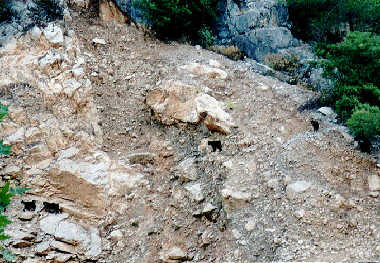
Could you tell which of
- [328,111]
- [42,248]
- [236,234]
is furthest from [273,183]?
[42,248]

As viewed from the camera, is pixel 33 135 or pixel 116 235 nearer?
pixel 116 235

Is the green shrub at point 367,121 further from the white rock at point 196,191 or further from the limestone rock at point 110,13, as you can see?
the limestone rock at point 110,13

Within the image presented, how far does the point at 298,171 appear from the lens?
7.12m

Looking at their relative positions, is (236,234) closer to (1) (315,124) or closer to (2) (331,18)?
(1) (315,124)

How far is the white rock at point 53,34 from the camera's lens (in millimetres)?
8688

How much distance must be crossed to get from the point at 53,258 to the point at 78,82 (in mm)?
4085

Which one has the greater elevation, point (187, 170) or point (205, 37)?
point (205, 37)

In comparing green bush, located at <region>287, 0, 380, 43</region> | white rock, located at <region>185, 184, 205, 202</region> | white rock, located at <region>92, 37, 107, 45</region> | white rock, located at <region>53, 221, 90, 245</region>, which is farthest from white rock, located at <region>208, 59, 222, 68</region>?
white rock, located at <region>53, 221, 90, 245</region>

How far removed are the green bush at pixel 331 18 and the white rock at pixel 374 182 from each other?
Answer: 13.9ft

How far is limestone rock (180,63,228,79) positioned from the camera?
9031 mm

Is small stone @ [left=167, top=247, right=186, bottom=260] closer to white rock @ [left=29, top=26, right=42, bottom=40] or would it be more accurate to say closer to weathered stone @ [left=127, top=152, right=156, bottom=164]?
weathered stone @ [left=127, top=152, right=156, bottom=164]

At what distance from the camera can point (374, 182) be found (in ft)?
22.4

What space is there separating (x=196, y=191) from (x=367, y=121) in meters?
3.64

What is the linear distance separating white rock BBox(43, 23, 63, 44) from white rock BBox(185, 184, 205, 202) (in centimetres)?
494
